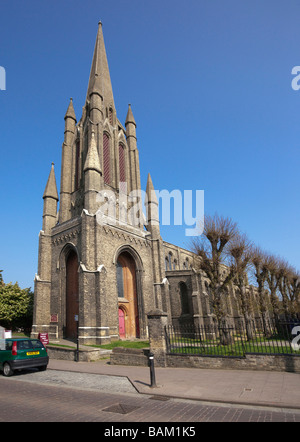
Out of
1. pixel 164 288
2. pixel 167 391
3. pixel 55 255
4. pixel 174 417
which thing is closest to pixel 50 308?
pixel 55 255

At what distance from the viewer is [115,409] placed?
6039mm

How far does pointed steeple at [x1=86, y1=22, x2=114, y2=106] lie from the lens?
35.2 meters

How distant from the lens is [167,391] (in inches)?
297

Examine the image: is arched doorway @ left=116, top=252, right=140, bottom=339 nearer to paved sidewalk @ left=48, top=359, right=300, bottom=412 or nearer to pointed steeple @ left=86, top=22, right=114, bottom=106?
paved sidewalk @ left=48, top=359, right=300, bottom=412

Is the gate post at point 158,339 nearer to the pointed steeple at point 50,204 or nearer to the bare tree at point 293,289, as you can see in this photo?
the pointed steeple at point 50,204

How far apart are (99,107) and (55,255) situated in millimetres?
17912

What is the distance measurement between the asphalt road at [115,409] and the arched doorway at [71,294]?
1570 cm

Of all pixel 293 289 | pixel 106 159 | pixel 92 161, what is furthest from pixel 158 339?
pixel 293 289

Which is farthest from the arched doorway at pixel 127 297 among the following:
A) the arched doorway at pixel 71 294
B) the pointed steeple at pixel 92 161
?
the pointed steeple at pixel 92 161

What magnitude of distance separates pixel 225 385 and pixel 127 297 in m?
19.5

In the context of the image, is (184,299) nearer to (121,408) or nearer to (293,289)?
(293,289)

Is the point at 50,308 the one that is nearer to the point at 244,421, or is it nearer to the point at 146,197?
the point at 146,197

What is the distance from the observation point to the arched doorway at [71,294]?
23941 mm

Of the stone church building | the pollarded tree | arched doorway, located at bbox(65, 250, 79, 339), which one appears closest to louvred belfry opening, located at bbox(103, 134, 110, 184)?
the stone church building
